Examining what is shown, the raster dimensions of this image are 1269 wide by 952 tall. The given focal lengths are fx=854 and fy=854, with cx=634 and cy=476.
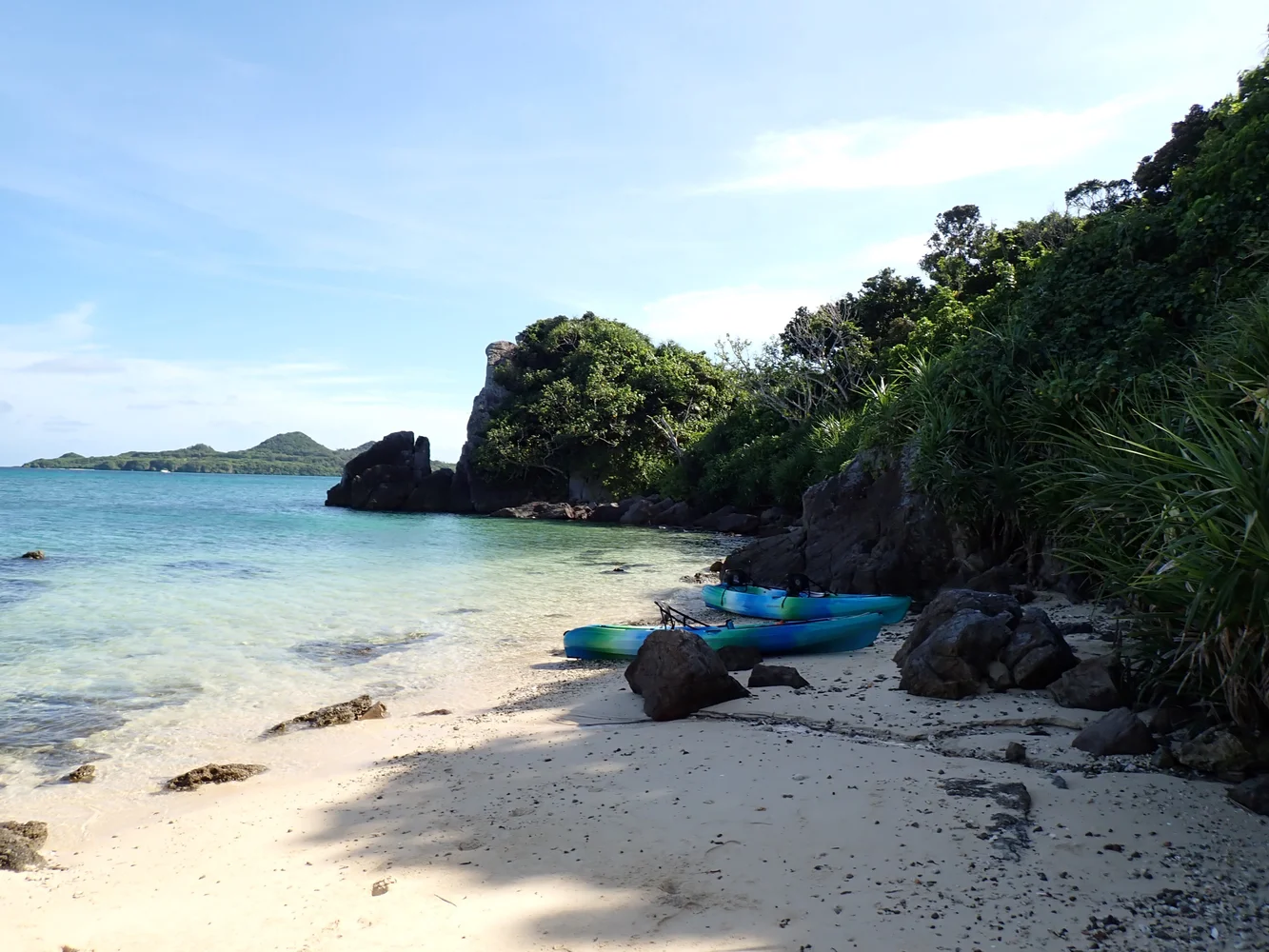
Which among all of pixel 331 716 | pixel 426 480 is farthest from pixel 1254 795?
pixel 426 480

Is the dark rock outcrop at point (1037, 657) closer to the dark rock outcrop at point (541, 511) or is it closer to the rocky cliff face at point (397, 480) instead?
the dark rock outcrop at point (541, 511)

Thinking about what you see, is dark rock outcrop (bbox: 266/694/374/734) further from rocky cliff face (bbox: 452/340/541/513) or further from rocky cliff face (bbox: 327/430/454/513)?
rocky cliff face (bbox: 327/430/454/513)

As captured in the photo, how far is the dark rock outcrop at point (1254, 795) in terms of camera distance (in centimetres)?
408

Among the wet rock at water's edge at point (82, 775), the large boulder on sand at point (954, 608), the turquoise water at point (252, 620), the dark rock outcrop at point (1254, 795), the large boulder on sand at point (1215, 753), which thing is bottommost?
the wet rock at water's edge at point (82, 775)

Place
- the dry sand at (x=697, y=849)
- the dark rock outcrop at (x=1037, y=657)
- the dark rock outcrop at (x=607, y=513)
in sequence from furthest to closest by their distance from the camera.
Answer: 1. the dark rock outcrop at (x=607, y=513)
2. the dark rock outcrop at (x=1037, y=657)
3. the dry sand at (x=697, y=849)

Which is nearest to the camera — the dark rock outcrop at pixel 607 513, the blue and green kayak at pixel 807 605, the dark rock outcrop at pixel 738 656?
the dark rock outcrop at pixel 738 656

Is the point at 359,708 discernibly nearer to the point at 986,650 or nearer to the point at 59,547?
the point at 986,650

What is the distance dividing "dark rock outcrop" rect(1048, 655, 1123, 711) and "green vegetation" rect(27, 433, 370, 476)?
521ft

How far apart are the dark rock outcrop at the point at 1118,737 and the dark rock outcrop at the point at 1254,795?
2.28ft

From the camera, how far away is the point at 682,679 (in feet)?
23.0

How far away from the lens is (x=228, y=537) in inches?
1133

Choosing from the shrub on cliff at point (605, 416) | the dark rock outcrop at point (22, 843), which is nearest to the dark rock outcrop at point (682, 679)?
the dark rock outcrop at point (22, 843)

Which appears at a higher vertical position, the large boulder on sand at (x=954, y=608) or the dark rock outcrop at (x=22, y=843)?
the large boulder on sand at (x=954, y=608)

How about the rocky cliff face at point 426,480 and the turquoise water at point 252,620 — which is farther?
the rocky cliff face at point 426,480
